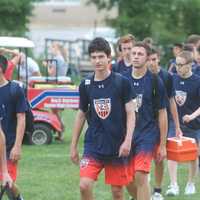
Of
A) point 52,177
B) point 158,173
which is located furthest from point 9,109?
point 52,177

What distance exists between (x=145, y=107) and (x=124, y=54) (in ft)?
7.07

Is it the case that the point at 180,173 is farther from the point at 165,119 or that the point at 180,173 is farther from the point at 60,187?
the point at 165,119

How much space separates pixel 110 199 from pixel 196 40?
3.61 m

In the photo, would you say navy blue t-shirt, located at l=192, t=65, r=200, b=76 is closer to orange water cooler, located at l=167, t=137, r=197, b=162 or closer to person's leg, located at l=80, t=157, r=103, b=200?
orange water cooler, located at l=167, t=137, r=197, b=162

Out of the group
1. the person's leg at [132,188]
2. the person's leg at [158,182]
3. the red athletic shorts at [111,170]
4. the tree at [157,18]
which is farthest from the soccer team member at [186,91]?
the tree at [157,18]

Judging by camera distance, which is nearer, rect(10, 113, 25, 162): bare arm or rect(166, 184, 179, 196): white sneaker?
rect(10, 113, 25, 162): bare arm

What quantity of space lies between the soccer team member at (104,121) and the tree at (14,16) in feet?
119

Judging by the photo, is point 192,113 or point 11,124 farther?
point 192,113

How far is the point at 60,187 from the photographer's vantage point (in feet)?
37.6

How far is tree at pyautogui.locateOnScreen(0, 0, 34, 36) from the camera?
4494cm

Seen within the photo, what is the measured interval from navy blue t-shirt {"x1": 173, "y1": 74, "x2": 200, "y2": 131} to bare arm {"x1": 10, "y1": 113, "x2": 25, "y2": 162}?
9.95ft

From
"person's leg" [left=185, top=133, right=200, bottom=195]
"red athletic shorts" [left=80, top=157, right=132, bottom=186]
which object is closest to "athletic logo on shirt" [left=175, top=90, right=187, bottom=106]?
"person's leg" [left=185, top=133, right=200, bottom=195]

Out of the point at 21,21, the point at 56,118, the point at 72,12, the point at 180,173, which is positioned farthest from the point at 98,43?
the point at 72,12

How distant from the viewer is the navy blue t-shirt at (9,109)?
27.6ft
